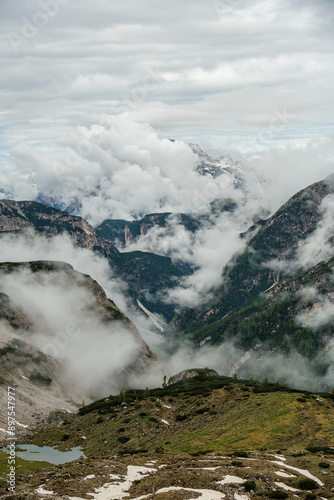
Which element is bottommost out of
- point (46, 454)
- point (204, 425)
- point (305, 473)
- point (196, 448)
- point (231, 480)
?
point (231, 480)

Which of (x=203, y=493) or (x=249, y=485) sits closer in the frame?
(x=203, y=493)

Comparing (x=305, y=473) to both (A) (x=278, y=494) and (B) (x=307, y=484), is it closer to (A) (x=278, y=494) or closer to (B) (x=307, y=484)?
(B) (x=307, y=484)

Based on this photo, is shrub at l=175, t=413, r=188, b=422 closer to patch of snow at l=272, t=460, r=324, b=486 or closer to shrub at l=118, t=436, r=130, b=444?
shrub at l=118, t=436, r=130, b=444

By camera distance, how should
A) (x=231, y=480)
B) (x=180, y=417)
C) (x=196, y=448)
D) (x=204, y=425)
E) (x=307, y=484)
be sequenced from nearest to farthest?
(x=307, y=484) < (x=231, y=480) < (x=196, y=448) < (x=204, y=425) < (x=180, y=417)

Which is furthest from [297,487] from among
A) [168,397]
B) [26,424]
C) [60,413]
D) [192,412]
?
[60,413]

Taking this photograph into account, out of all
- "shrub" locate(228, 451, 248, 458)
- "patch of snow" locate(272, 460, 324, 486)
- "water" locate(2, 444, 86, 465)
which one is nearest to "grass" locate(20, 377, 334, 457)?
"water" locate(2, 444, 86, 465)

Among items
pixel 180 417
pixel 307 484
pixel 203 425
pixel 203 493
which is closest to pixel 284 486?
pixel 307 484

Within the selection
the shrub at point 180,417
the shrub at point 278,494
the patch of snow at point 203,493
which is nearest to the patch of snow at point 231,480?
the patch of snow at point 203,493

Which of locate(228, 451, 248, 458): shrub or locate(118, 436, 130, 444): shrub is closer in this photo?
locate(228, 451, 248, 458): shrub
